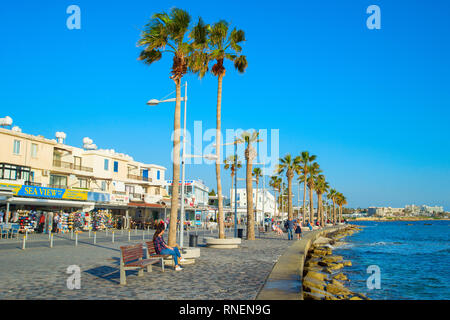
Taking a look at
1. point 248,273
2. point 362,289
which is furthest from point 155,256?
point 362,289

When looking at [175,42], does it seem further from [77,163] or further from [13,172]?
[77,163]

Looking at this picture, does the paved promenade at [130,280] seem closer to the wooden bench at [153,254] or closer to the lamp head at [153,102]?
the wooden bench at [153,254]

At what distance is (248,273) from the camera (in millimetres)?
12148

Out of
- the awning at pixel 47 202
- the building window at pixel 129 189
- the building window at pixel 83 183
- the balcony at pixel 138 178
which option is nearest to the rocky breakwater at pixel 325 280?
the awning at pixel 47 202

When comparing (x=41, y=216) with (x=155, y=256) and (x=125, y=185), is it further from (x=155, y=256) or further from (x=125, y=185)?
(x=155, y=256)

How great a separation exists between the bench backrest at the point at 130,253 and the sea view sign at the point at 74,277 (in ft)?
4.10

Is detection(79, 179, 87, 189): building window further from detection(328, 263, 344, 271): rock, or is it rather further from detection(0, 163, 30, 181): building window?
detection(328, 263, 344, 271): rock

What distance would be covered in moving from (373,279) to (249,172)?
14346mm

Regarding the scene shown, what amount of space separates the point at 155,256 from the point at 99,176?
1589 inches

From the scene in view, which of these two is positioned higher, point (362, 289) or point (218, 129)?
point (218, 129)

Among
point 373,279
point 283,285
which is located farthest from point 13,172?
point 283,285

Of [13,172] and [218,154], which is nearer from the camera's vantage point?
[218,154]

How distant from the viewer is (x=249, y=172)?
3138 centimetres
